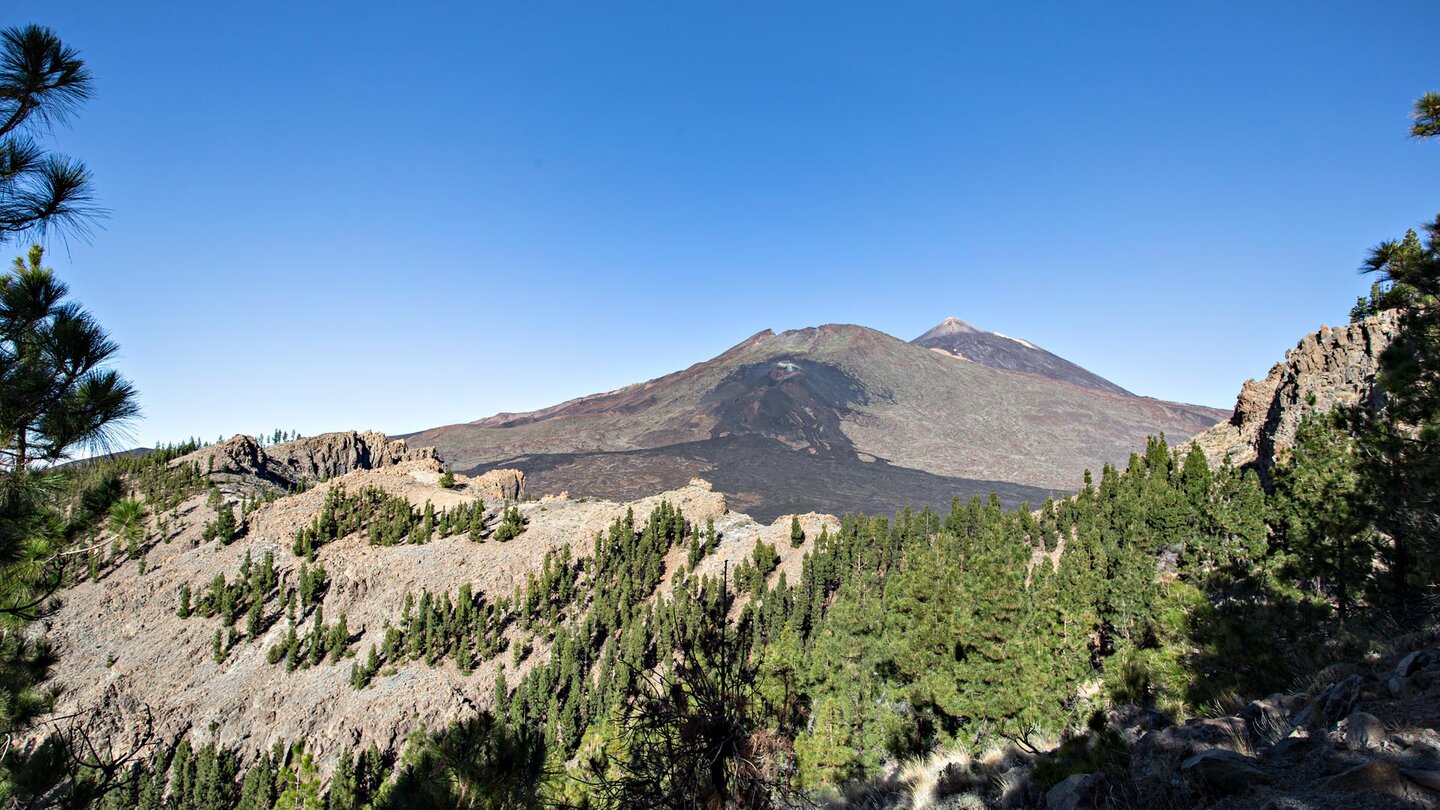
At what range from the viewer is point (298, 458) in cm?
5988

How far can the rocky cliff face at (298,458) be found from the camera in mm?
47312

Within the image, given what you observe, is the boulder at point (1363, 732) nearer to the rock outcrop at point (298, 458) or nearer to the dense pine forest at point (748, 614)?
the dense pine forest at point (748, 614)

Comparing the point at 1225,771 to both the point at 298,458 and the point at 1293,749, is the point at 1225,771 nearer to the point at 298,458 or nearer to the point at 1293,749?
the point at 1293,749

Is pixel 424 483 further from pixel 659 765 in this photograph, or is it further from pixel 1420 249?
pixel 1420 249

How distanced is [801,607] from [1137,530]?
16.0 meters

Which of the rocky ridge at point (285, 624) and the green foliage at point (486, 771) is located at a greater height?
the green foliage at point (486, 771)

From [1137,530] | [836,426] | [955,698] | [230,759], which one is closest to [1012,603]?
[955,698]

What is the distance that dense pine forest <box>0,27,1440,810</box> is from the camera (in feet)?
19.8

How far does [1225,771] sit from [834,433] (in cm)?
12789

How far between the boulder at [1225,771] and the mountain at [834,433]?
244 ft

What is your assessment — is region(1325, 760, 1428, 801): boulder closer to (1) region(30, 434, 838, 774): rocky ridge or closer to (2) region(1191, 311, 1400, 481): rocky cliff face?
(1) region(30, 434, 838, 774): rocky ridge

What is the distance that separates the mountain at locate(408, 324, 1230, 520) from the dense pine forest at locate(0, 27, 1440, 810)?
4740 centimetres

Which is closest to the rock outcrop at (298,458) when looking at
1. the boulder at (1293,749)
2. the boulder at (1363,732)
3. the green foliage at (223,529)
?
the green foliage at (223,529)

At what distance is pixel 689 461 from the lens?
110 m
